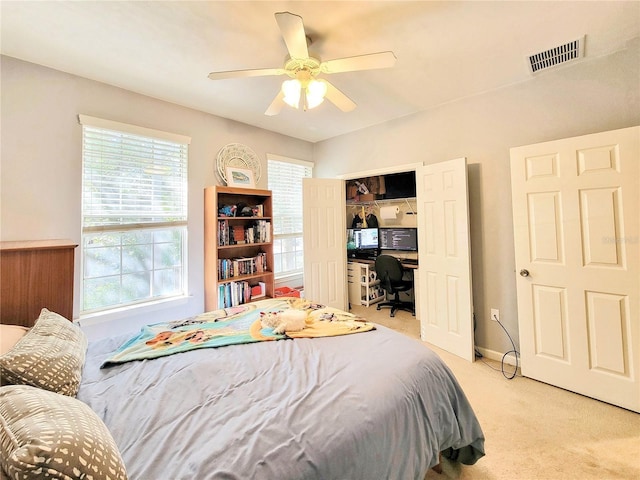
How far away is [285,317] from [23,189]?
2.25 m

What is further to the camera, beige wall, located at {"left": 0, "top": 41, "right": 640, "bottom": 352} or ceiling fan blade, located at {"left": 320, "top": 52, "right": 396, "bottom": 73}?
beige wall, located at {"left": 0, "top": 41, "right": 640, "bottom": 352}

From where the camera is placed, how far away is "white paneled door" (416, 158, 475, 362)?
265cm

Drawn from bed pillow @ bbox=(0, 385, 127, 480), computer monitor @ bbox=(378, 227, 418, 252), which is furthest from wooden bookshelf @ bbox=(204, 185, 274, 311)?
bed pillow @ bbox=(0, 385, 127, 480)

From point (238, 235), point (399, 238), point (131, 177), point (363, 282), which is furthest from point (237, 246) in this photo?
point (399, 238)

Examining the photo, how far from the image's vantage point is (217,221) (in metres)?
2.96

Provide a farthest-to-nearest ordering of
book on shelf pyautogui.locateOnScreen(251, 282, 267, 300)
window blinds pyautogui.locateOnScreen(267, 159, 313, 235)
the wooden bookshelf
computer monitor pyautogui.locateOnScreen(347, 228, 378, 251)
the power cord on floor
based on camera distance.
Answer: computer monitor pyautogui.locateOnScreen(347, 228, 378, 251), window blinds pyautogui.locateOnScreen(267, 159, 313, 235), book on shelf pyautogui.locateOnScreen(251, 282, 267, 300), the wooden bookshelf, the power cord on floor

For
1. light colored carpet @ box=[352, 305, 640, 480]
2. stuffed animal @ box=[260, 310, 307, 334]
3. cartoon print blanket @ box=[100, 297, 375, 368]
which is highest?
stuffed animal @ box=[260, 310, 307, 334]

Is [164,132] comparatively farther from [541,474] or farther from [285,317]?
[541,474]

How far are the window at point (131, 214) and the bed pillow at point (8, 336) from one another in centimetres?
110

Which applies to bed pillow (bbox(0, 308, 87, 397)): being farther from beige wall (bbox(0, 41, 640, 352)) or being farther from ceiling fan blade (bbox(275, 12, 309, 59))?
ceiling fan blade (bbox(275, 12, 309, 59))

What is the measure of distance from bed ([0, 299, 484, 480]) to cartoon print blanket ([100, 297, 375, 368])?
0.05m

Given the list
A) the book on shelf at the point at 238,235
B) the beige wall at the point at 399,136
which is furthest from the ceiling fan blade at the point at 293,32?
the book on shelf at the point at 238,235

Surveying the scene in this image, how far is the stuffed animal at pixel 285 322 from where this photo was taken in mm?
1709

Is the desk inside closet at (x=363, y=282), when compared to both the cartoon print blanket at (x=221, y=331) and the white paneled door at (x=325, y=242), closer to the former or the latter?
the white paneled door at (x=325, y=242)
